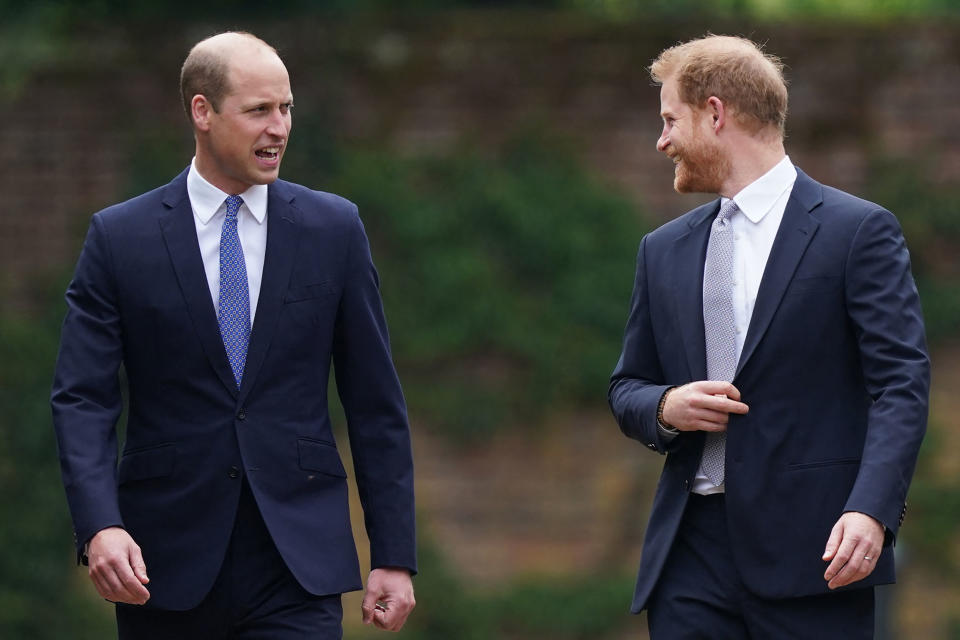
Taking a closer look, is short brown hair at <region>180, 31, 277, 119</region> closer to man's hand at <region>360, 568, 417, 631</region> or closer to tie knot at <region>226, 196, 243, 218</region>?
tie knot at <region>226, 196, 243, 218</region>

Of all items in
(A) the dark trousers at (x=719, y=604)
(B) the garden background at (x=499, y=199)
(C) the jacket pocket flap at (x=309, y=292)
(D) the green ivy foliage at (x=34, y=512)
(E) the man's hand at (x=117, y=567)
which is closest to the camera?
(E) the man's hand at (x=117, y=567)

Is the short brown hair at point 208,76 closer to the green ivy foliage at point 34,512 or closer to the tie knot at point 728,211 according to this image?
the tie knot at point 728,211

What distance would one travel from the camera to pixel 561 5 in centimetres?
1034

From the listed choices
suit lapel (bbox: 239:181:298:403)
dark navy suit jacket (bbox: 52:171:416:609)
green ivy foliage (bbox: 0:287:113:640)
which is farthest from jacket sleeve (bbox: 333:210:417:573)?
green ivy foliage (bbox: 0:287:113:640)

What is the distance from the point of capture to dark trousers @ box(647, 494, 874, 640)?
420 centimetres

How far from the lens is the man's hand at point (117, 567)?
4.06 metres

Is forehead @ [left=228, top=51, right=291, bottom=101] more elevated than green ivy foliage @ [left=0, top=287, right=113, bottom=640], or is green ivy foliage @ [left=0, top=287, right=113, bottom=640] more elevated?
forehead @ [left=228, top=51, right=291, bottom=101]

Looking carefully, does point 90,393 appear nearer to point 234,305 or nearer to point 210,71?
point 234,305

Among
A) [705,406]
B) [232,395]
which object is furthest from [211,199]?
[705,406]

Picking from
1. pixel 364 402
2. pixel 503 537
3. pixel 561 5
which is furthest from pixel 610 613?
pixel 364 402

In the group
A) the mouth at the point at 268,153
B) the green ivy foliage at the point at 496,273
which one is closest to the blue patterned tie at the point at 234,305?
the mouth at the point at 268,153

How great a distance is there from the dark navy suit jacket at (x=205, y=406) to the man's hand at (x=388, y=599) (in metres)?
0.04

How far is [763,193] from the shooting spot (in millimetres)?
4441

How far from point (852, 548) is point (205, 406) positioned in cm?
164
